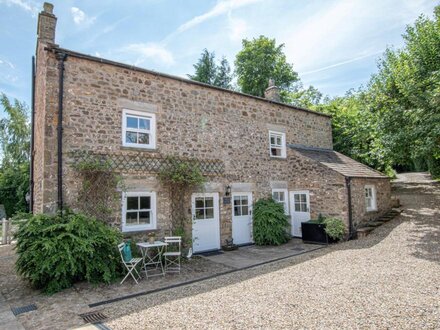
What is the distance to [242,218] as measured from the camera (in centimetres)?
1119

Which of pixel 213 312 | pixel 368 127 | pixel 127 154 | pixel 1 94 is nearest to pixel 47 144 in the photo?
pixel 127 154

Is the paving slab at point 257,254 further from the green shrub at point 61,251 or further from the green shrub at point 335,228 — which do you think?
the green shrub at point 61,251

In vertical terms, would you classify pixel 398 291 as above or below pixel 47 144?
below

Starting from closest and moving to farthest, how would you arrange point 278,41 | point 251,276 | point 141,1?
point 251,276, point 141,1, point 278,41

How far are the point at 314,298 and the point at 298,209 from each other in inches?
301

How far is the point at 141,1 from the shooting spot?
27.6 ft

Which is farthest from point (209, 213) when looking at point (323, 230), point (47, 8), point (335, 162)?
point (47, 8)

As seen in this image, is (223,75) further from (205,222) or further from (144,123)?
(205,222)

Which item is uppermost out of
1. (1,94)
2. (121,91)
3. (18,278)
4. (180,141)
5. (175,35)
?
(1,94)

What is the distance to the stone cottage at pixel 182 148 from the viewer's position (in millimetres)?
7637

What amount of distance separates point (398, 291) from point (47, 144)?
876 cm

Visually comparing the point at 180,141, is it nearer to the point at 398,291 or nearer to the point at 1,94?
the point at 398,291

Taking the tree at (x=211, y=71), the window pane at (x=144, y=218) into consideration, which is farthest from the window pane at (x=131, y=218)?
the tree at (x=211, y=71)

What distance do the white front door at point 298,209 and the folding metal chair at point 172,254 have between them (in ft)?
19.8
